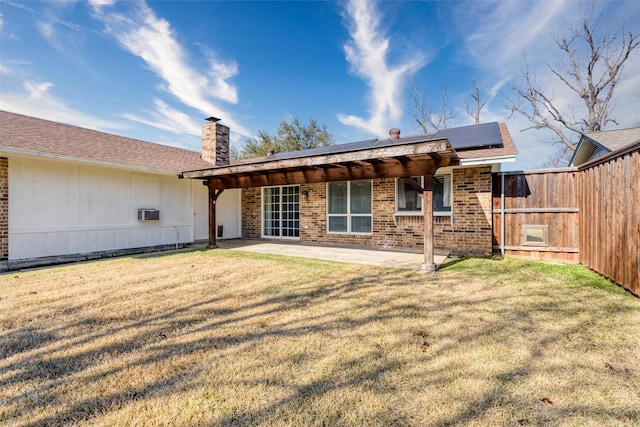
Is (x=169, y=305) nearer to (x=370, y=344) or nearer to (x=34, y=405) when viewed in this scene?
(x=34, y=405)

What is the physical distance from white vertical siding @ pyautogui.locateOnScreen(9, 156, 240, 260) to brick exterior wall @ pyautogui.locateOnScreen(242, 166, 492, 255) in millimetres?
4148

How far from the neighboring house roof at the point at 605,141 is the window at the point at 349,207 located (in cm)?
553

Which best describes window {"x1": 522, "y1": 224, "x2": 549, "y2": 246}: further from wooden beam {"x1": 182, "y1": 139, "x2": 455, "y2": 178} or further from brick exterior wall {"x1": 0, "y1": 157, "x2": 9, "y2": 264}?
brick exterior wall {"x1": 0, "y1": 157, "x2": 9, "y2": 264}

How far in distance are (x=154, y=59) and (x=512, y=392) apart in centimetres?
1293

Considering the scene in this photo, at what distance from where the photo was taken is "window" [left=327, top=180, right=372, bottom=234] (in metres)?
9.17

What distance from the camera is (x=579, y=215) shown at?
6.54 metres

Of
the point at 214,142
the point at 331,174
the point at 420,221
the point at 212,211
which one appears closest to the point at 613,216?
the point at 420,221

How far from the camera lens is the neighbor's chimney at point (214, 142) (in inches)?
472

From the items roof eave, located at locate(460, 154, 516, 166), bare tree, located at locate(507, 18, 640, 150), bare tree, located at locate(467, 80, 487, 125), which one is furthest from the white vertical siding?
bare tree, located at locate(507, 18, 640, 150)

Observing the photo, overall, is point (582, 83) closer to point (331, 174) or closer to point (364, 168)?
point (364, 168)

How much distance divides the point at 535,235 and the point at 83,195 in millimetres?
11077

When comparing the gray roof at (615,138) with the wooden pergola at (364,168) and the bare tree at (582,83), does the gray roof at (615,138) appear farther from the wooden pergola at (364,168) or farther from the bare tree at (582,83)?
the bare tree at (582,83)

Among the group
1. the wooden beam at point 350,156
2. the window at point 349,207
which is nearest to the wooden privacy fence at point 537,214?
the wooden beam at point 350,156

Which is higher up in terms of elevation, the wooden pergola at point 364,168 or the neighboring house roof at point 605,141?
the neighboring house roof at point 605,141
